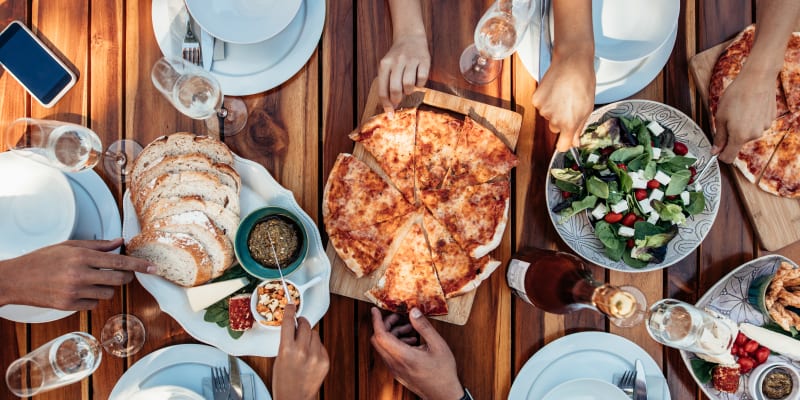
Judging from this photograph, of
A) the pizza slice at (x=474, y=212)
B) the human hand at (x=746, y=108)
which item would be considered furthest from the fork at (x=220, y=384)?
the human hand at (x=746, y=108)

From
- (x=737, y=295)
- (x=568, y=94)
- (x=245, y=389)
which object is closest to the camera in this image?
(x=568, y=94)

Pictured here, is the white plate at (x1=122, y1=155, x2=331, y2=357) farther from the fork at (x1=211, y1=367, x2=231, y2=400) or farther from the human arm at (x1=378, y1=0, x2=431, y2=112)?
the human arm at (x1=378, y1=0, x2=431, y2=112)

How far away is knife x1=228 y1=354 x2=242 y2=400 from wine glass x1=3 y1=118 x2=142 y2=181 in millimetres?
797

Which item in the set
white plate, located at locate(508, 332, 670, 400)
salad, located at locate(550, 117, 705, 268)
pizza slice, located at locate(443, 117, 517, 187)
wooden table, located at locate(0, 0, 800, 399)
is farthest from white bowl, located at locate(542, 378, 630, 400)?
pizza slice, located at locate(443, 117, 517, 187)

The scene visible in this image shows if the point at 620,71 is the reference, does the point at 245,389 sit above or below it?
below

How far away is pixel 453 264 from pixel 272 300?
63 centimetres

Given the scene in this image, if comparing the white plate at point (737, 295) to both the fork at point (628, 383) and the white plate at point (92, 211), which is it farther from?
the white plate at point (92, 211)

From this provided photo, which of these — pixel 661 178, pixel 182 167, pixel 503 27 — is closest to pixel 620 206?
pixel 661 178

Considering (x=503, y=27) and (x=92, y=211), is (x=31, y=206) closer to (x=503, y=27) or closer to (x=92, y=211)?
(x=92, y=211)

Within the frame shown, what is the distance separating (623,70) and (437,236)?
894 millimetres

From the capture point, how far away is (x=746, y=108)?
1.76 meters

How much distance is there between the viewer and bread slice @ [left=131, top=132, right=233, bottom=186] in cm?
172

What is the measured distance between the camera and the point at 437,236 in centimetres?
189

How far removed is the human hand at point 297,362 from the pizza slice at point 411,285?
0.92 feet
